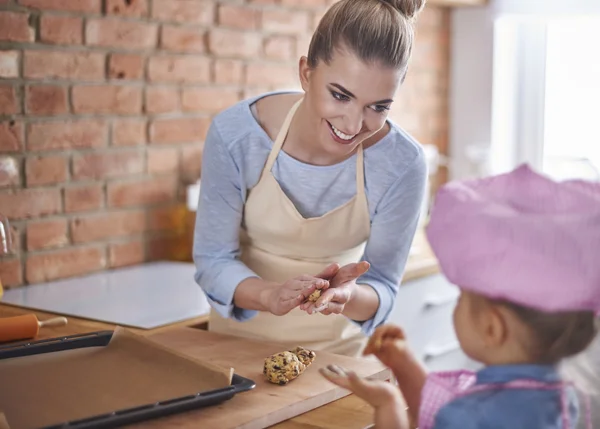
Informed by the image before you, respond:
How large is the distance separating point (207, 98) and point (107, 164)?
0.40 m

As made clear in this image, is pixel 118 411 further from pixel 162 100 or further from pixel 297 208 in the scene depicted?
pixel 162 100

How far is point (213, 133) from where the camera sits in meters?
1.70

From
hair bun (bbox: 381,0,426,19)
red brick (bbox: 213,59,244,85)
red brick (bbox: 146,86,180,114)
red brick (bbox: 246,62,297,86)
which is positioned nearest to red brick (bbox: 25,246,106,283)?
red brick (bbox: 146,86,180,114)

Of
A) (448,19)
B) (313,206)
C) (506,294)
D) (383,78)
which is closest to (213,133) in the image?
(313,206)

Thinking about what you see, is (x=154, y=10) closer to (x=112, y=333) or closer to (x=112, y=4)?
(x=112, y=4)

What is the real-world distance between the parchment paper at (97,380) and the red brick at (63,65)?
870 millimetres

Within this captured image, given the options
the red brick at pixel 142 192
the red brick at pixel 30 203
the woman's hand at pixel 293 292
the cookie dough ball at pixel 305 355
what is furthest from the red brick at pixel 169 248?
the cookie dough ball at pixel 305 355

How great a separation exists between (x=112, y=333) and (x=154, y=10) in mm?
1140

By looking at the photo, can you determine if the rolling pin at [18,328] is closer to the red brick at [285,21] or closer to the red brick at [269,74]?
the red brick at [269,74]

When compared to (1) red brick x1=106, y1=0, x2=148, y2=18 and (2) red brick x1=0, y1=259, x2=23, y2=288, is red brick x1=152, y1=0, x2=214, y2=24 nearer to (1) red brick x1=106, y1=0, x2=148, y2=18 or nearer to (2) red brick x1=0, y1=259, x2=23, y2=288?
(1) red brick x1=106, y1=0, x2=148, y2=18

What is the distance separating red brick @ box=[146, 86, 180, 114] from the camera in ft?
7.71

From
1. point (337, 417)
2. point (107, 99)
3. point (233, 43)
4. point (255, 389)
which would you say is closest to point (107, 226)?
point (107, 99)

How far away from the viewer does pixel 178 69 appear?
2412mm

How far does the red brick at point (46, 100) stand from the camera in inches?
80.9
